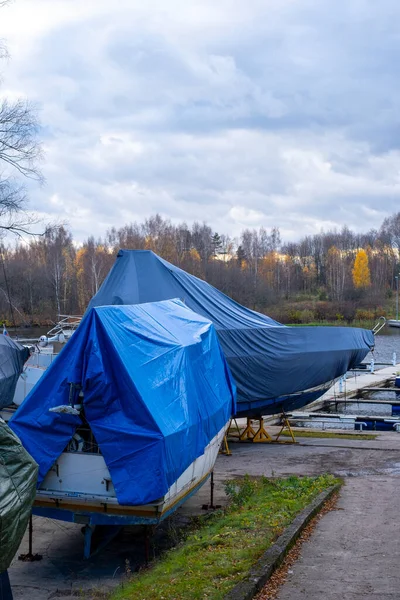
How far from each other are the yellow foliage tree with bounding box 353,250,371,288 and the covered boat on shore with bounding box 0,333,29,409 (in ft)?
278

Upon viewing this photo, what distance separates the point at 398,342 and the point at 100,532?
194ft

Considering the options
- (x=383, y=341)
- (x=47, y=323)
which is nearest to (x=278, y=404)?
(x=383, y=341)

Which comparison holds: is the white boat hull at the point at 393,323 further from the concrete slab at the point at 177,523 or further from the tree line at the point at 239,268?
the concrete slab at the point at 177,523

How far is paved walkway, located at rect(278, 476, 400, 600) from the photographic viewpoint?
661cm

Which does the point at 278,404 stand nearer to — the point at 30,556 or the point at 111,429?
the point at 30,556

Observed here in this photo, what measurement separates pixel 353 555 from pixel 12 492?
434cm

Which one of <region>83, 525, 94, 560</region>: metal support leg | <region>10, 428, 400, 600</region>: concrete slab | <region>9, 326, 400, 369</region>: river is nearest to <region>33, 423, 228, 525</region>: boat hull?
<region>83, 525, 94, 560</region>: metal support leg

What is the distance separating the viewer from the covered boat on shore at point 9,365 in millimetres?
20297

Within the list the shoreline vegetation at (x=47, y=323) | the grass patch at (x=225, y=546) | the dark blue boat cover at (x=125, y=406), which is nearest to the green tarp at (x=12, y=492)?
the grass patch at (x=225, y=546)

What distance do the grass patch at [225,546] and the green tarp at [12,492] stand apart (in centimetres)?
202

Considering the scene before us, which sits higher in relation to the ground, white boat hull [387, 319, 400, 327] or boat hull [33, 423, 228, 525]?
white boat hull [387, 319, 400, 327]

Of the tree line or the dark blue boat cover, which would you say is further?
the tree line

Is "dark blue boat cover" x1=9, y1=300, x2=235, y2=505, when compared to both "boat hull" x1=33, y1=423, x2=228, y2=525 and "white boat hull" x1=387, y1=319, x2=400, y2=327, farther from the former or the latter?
"white boat hull" x1=387, y1=319, x2=400, y2=327

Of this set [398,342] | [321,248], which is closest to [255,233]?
[321,248]
